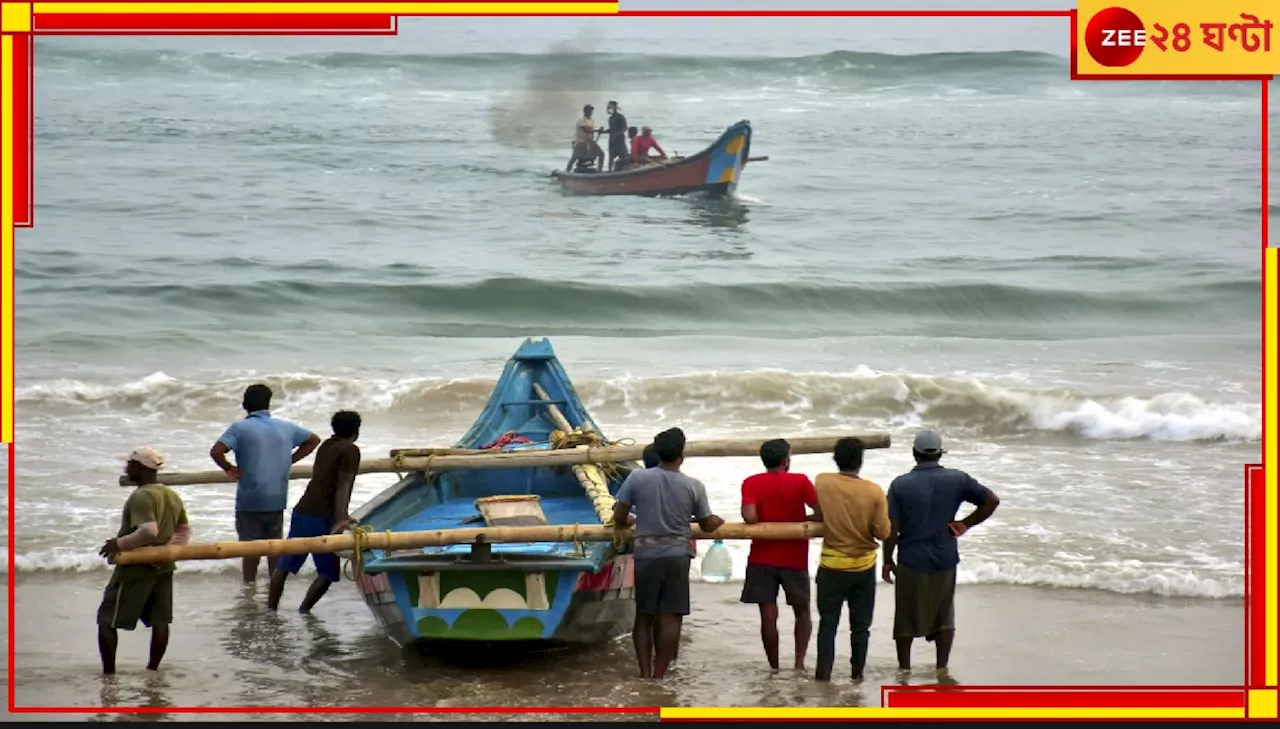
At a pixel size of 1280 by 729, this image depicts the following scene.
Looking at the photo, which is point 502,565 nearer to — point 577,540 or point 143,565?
point 577,540

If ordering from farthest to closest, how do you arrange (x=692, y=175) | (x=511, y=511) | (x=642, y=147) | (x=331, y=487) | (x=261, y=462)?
(x=642, y=147) < (x=692, y=175) < (x=261, y=462) < (x=331, y=487) < (x=511, y=511)

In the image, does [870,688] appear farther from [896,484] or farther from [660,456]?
[660,456]

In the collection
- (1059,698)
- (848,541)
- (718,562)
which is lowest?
(1059,698)

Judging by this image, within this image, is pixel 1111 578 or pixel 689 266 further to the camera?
pixel 689 266

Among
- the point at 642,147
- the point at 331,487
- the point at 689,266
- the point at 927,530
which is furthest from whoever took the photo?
the point at 642,147

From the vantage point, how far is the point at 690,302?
884 inches

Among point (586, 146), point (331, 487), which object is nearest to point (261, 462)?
point (331, 487)

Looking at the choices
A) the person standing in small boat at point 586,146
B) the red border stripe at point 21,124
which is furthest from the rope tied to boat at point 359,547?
the person standing in small boat at point 586,146

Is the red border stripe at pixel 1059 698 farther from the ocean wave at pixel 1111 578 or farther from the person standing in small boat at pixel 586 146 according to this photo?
the person standing in small boat at pixel 586 146

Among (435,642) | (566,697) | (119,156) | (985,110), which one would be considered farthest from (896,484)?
(985,110)

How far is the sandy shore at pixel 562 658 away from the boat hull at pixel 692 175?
53.1ft

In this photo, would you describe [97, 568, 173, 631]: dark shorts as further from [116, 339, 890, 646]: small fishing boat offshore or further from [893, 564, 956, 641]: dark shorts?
[893, 564, 956, 641]: dark shorts

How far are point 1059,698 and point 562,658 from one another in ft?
7.07

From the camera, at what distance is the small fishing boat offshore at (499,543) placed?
21.4 ft
